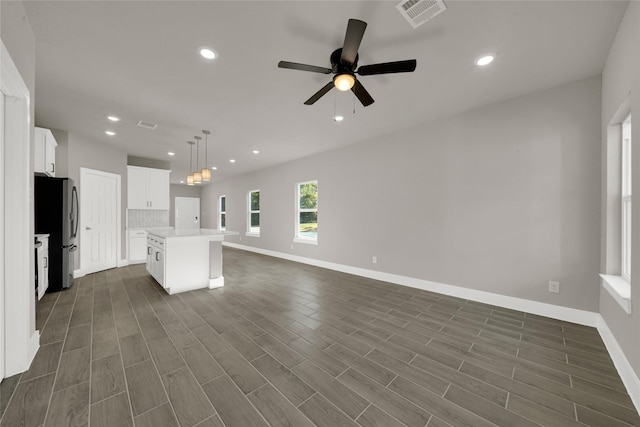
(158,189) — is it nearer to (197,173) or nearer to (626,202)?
(197,173)

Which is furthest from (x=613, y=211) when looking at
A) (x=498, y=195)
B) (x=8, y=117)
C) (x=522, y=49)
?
(x=8, y=117)

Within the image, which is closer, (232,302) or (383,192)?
(232,302)

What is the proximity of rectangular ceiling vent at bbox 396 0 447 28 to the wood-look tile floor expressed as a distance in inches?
104

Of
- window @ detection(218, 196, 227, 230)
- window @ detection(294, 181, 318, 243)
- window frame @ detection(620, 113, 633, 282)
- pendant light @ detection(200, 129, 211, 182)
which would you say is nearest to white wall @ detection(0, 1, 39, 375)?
pendant light @ detection(200, 129, 211, 182)

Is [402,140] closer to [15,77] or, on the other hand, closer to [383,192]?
[383,192]

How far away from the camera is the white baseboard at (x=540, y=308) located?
167 cm

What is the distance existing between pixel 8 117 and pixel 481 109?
15.6ft

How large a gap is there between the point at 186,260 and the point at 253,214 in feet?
15.0

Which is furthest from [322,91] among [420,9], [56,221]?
[56,221]

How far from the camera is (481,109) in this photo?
327cm

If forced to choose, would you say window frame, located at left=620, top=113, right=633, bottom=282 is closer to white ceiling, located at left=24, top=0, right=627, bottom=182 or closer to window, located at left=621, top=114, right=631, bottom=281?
window, located at left=621, top=114, right=631, bottom=281

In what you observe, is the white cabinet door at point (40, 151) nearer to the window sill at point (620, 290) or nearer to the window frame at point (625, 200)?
the window sill at point (620, 290)

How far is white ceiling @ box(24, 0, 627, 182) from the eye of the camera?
1749mm

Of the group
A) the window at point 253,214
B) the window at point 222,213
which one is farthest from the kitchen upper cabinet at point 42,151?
the window at point 222,213
